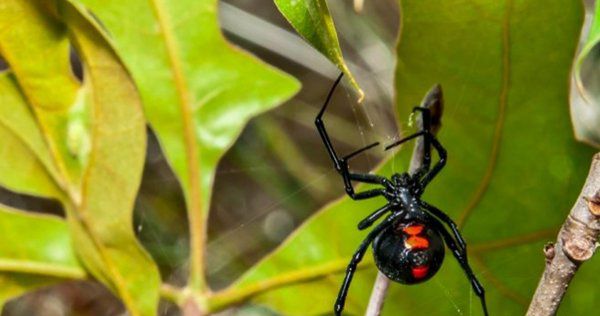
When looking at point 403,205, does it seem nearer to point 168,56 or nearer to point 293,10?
point 168,56

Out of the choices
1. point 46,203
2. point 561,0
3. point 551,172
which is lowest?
point 46,203

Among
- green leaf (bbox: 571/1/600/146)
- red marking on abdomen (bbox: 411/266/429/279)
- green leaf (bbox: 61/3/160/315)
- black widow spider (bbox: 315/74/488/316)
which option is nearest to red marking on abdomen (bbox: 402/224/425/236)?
black widow spider (bbox: 315/74/488/316)

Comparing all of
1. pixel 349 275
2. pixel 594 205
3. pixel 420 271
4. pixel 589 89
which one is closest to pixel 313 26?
pixel 594 205

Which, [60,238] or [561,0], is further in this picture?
[60,238]

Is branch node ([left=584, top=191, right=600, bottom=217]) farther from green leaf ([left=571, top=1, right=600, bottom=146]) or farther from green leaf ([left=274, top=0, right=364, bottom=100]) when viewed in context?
green leaf ([left=274, top=0, right=364, bottom=100])

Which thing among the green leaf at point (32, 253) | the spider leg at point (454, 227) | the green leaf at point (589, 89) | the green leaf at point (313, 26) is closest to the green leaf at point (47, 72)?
the green leaf at point (32, 253)

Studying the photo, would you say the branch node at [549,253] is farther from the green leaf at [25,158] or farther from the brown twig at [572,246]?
the green leaf at [25,158]

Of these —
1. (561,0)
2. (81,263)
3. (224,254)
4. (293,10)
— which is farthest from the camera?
(224,254)

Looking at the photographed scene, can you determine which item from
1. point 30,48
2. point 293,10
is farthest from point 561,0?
point 30,48
